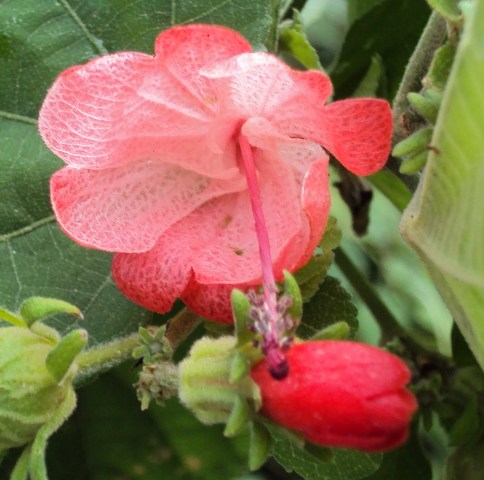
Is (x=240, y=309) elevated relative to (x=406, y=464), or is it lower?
elevated

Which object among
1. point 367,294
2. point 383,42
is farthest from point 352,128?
point 367,294

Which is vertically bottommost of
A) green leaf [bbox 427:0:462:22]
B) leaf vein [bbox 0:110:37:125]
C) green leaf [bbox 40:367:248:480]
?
green leaf [bbox 40:367:248:480]

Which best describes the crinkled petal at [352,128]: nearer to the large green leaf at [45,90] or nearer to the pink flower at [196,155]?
the pink flower at [196,155]

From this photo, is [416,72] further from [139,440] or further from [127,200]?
[139,440]

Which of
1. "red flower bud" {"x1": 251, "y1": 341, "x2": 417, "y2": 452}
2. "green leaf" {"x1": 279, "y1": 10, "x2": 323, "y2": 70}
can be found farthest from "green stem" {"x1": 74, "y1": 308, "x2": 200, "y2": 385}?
"green leaf" {"x1": 279, "y1": 10, "x2": 323, "y2": 70}

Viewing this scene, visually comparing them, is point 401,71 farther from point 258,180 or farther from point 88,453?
point 88,453

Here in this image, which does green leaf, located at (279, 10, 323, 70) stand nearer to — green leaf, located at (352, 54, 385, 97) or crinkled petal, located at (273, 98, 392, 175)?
green leaf, located at (352, 54, 385, 97)

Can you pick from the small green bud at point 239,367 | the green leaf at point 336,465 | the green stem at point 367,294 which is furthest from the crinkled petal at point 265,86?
the green stem at point 367,294
